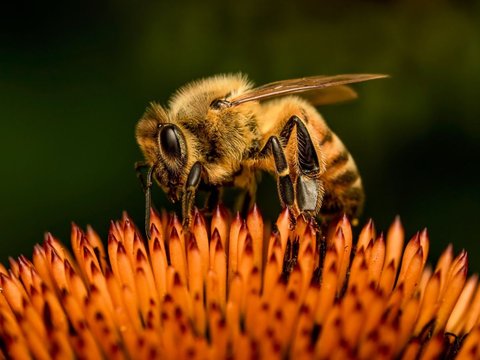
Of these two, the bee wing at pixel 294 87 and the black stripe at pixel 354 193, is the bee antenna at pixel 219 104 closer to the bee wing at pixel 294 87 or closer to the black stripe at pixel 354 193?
the bee wing at pixel 294 87

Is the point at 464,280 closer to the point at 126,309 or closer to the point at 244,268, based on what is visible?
the point at 244,268

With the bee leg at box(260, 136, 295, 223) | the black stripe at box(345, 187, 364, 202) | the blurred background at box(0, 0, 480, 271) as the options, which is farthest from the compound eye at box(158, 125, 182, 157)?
the blurred background at box(0, 0, 480, 271)

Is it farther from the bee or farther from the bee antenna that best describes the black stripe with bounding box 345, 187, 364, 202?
the bee antenna

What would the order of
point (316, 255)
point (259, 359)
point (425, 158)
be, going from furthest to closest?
1. point (425, 158)
2. point (316, 255)
3. point (259, 359)

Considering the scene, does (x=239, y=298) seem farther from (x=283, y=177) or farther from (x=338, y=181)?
(x=338, y=181)

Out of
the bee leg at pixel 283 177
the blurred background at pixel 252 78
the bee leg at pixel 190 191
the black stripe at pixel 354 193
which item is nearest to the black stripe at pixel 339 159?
the black stripe at pixel 354 193

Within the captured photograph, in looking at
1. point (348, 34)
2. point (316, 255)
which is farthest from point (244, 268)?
point (348, 34)
